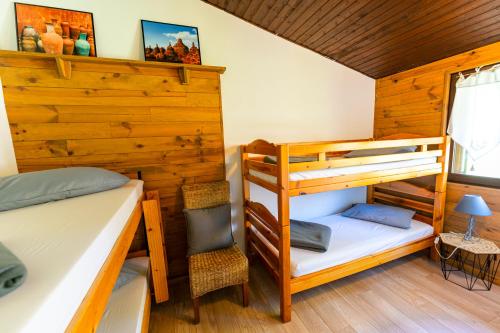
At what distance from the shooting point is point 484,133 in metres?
1.94

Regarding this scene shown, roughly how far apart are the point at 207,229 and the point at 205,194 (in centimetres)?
33

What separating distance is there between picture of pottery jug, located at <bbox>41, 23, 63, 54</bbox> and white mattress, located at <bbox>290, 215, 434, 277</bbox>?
2478mm

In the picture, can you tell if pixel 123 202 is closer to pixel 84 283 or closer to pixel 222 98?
pixel 84 283

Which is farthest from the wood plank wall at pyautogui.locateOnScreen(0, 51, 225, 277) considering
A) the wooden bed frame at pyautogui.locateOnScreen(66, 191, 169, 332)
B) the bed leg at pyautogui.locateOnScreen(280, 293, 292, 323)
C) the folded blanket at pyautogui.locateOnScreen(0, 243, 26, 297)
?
the folded blanket at pyautogui.locateOnScreen(0, 243, 26, 297)

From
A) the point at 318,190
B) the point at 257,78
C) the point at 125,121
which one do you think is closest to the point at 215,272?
the point at 318,190

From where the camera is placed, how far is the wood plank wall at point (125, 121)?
1675 millimetres

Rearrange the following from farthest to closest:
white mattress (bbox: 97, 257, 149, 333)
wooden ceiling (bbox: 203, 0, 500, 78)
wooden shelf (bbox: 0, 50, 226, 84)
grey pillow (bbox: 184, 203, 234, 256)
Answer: grey pillow (bbox: 184, 203, 234, 256)
wooden ceiling (bbox: 203, 0, 500, 78)
wooden shelf (bbox: 0, 50, 226, 84)
white mattress (bbox: 97, 257, 149, 333)

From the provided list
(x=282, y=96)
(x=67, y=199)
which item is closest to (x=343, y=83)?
(x=282, y=96)

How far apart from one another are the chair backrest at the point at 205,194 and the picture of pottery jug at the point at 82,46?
1.38m

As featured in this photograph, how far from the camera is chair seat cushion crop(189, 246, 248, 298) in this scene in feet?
5.33

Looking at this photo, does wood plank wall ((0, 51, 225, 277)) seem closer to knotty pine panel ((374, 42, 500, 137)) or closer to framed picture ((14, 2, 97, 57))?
framed picture ((14, 2, 97, 57))

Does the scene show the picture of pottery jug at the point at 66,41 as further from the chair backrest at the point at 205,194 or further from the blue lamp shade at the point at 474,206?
the blue lamp shade at the point at 474,206

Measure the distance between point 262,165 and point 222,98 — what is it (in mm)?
880

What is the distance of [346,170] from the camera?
1767 millimetres
